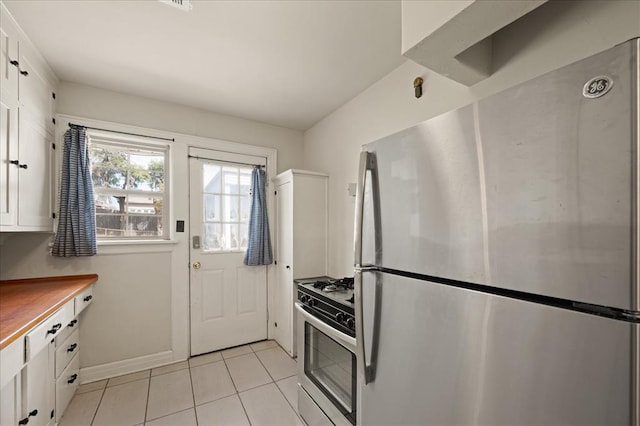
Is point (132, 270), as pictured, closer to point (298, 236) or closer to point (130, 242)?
point (130, 242)

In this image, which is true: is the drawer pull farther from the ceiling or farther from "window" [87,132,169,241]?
the ceiling

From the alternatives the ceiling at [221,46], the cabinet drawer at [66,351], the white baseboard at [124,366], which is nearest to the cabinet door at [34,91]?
the ceiling at [221,46]

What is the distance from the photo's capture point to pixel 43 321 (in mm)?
1525

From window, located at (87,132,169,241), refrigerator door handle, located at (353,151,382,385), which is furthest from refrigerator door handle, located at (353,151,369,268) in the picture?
window, located at (87,132,169,241)

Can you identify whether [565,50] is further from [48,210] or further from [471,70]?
[48,210]

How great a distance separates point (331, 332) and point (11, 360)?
1472 millimetres

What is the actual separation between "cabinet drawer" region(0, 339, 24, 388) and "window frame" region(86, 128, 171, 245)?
4.65 ft

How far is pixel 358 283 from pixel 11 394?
5.95 ft

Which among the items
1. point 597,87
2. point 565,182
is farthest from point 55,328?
point 597,87

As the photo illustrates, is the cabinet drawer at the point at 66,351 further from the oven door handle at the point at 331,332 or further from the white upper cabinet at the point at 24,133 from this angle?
the oven door handle at the point at 331,332

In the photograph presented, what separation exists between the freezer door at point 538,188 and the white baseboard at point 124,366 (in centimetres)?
285

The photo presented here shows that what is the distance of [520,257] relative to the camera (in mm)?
718

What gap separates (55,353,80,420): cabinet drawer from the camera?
1935mm

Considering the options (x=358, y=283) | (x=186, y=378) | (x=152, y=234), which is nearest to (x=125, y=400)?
(x=186, y=378)
